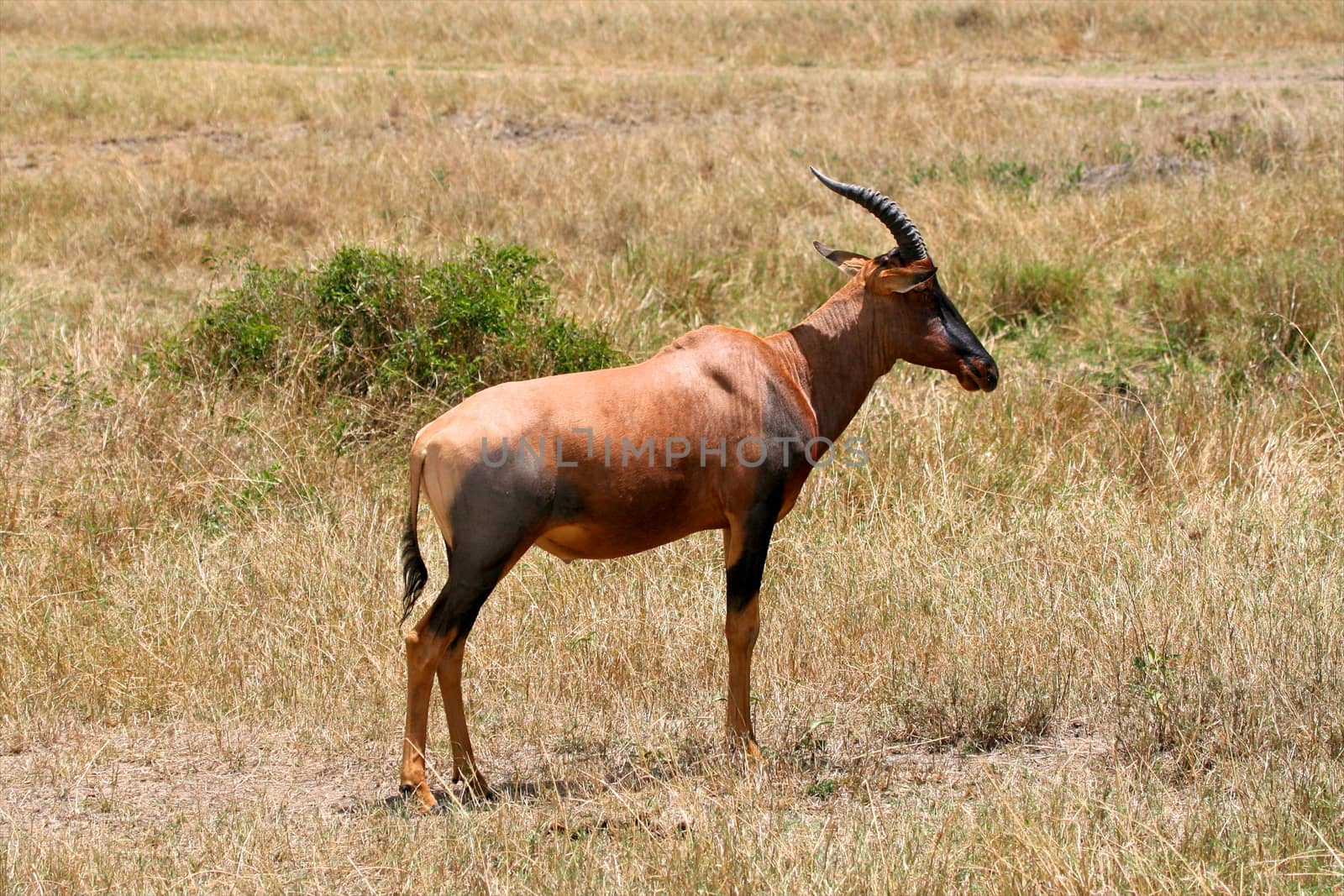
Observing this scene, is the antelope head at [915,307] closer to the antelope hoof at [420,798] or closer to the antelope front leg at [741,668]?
the antelope front leg at [741,668]

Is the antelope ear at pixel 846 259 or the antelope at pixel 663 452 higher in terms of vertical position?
the antelope ear at pixel 846 259

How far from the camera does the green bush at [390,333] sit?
A: 923cm

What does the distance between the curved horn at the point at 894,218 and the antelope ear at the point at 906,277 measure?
0.06 metres

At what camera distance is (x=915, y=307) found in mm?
5504

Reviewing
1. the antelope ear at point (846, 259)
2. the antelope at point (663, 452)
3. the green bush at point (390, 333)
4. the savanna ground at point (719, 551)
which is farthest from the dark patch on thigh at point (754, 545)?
the green bush at point (390, 333)

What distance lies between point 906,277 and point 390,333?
16.3 ft

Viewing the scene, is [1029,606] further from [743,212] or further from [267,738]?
[743,212]

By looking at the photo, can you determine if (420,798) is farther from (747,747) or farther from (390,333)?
(390,333)

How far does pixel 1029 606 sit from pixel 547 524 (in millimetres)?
2660

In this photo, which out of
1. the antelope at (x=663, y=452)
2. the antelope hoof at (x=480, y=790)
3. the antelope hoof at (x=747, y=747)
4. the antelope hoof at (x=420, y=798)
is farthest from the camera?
the antelope hoof at (x=747, y=747)

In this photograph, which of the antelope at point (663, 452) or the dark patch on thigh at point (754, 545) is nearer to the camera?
the antelope at point (663, 452)

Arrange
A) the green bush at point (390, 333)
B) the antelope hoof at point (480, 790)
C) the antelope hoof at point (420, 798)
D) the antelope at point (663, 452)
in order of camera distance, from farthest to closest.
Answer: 1. the green bush at point (390, 333)
2. the antelope hoof at point (480, 790)
3. the antelope hoof at point (420, 798)
4. the antelope at point (663, 452)

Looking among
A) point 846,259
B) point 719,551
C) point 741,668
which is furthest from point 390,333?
point 741,668

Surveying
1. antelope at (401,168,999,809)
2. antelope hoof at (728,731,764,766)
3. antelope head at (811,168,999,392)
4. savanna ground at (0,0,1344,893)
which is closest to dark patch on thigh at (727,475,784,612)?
antelope at (401,168,999,809)
